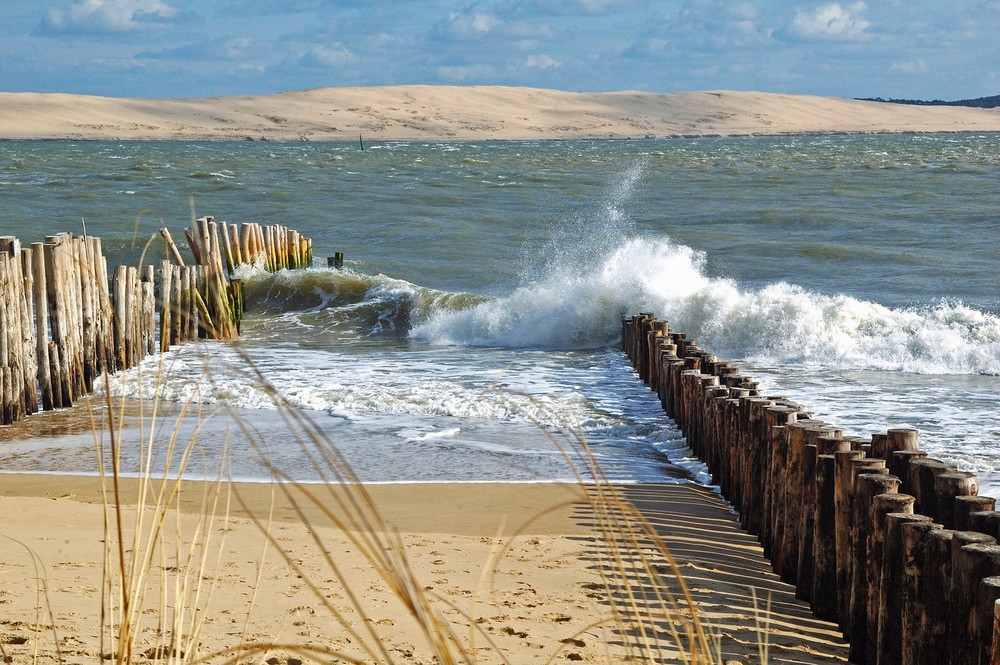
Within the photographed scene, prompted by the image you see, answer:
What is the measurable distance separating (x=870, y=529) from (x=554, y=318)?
941cm

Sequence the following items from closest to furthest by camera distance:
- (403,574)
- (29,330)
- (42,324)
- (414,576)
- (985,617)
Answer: (403,574), (985,617), (414,576), (29,330), (42,324)

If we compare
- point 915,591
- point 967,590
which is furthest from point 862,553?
point 967,590

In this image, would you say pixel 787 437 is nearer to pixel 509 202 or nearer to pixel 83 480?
pixel 83 480

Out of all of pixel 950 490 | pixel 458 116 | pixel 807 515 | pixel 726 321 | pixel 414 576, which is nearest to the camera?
pixel 414 576

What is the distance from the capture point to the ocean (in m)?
7.38

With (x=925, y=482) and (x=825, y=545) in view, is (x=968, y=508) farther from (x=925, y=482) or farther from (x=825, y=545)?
(x=825, y=545)

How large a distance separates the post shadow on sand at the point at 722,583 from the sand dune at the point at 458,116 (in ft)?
338

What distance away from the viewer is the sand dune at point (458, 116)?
11388 cm

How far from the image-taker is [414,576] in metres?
3.05

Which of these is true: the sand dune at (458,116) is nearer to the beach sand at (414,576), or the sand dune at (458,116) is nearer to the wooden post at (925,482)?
the beach sand at (414,576)

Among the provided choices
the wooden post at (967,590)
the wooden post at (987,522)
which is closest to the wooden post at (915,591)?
the wooden post at (967,590)

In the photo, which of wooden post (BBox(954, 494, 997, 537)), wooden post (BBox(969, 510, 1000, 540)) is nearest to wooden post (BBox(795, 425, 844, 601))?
wooden post (BBox(954, 494, 997, 537))

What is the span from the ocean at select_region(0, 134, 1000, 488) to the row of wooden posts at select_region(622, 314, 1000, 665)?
1.11 m

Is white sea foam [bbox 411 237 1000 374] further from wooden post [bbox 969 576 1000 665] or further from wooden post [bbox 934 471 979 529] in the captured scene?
wooden post [bbox 969 576 1000 665]
